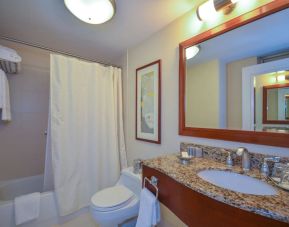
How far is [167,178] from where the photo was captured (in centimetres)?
99

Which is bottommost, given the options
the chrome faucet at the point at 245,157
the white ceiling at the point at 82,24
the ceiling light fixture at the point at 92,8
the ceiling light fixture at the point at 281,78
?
the chrome faucet at the point at 245,157

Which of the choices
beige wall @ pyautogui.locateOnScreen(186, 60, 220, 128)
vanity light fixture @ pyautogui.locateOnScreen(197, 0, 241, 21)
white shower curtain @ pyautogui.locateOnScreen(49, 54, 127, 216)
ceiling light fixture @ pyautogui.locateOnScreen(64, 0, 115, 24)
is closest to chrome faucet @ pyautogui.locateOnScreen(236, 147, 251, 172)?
beige wall @ pyautogui.locateOnScreen(186, 60, 220, 128)

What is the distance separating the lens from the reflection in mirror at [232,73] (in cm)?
101

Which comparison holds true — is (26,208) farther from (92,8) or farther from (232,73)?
(232,73)

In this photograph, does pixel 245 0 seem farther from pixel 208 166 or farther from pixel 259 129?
pixel 208 166

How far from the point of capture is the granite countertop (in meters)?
0.56

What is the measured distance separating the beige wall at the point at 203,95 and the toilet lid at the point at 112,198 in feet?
2.97

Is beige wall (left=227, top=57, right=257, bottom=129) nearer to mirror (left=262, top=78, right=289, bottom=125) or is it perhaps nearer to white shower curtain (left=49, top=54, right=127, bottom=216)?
mirror (left=262, top=78, right=289, bottom=125)

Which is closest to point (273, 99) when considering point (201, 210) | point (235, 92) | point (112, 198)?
point (235, 92)

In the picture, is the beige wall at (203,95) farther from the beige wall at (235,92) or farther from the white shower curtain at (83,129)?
the white shower curtain at (83,129)

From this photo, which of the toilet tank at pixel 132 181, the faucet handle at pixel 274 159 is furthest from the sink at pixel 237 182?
the toilet tank at pixel 132 181

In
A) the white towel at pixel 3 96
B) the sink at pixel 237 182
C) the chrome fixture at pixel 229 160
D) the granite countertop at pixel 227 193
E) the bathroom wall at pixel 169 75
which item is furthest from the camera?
the white towel at pixel 3 96

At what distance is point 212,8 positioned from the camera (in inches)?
47.1

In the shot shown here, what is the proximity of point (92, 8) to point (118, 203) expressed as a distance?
1.67 meters
